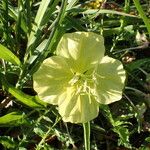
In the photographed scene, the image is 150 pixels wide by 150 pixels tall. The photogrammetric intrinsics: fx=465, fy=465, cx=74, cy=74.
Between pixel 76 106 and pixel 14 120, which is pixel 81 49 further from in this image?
pixel 14 120

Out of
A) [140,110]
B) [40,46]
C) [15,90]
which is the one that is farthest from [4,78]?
[140,110]

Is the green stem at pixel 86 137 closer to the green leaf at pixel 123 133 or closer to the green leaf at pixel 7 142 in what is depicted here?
the green leaf at pixel 123 133

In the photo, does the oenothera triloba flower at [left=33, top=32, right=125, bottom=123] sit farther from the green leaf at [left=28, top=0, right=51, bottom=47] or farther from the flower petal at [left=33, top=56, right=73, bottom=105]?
the green leaf at [left=28, top=0, right=51, bottom=47]

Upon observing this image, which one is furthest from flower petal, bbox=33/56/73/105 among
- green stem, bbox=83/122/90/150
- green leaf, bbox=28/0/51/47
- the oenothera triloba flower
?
green leaf, bbox=28/0/51/47

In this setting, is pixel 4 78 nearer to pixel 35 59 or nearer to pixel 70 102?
pixel 35 59

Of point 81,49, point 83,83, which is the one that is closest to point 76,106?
point 83,83

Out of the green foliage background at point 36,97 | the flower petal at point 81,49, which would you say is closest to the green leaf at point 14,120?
the green foliage background at point 36,97
